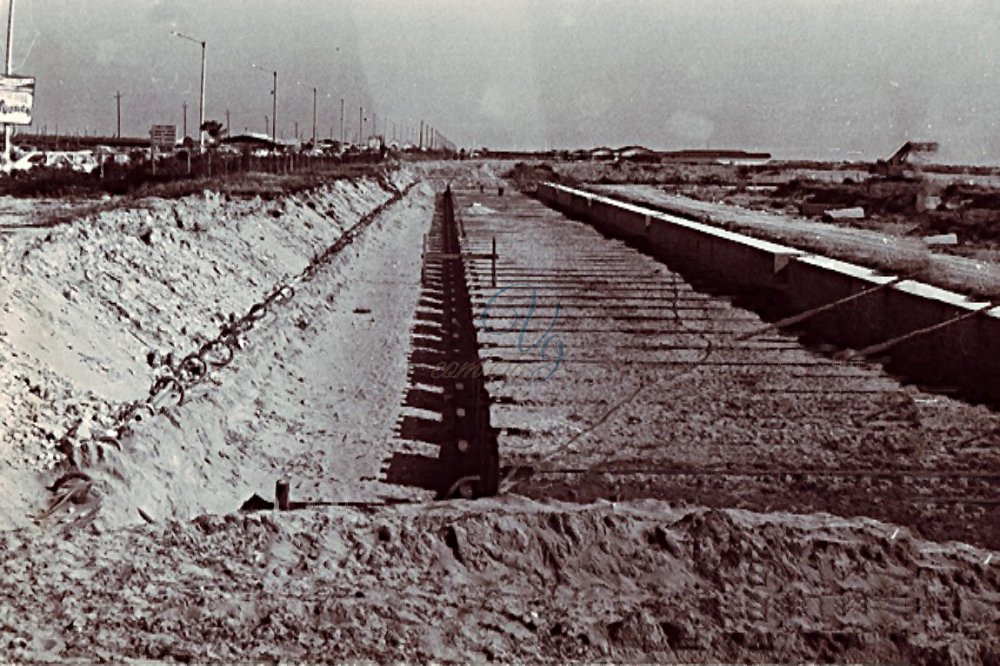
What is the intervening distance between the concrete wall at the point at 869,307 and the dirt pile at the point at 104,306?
8327mm

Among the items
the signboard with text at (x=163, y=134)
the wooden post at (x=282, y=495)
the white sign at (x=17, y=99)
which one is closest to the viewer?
the wooden post at (x=282, y=495)

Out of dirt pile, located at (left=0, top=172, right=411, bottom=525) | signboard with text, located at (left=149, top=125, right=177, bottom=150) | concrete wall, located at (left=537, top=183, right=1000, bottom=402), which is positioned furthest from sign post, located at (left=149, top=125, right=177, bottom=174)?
concrete wall, located at (left=537, top=183, right=1000, bottom=402)

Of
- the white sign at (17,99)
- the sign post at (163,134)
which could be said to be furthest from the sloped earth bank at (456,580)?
the sign post at (163,134)

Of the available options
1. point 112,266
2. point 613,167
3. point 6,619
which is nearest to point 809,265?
point 112,266

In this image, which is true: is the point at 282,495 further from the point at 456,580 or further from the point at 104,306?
the point at 104,306

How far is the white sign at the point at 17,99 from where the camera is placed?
15406mm

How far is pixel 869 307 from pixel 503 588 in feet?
34.8

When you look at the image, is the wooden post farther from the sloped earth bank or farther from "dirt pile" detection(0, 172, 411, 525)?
"dirt pile" detection(0, 172, 411, 525)

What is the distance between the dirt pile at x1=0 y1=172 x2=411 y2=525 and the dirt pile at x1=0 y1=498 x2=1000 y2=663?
1585 mm

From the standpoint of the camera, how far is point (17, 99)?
15508 mm

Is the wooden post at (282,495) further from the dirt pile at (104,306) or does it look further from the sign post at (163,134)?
the sign post at (163,134)

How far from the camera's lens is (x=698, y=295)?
65.2 feet

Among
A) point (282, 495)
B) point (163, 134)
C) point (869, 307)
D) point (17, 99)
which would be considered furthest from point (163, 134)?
point (282, 495)

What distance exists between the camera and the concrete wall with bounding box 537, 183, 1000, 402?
1210 centimetres
